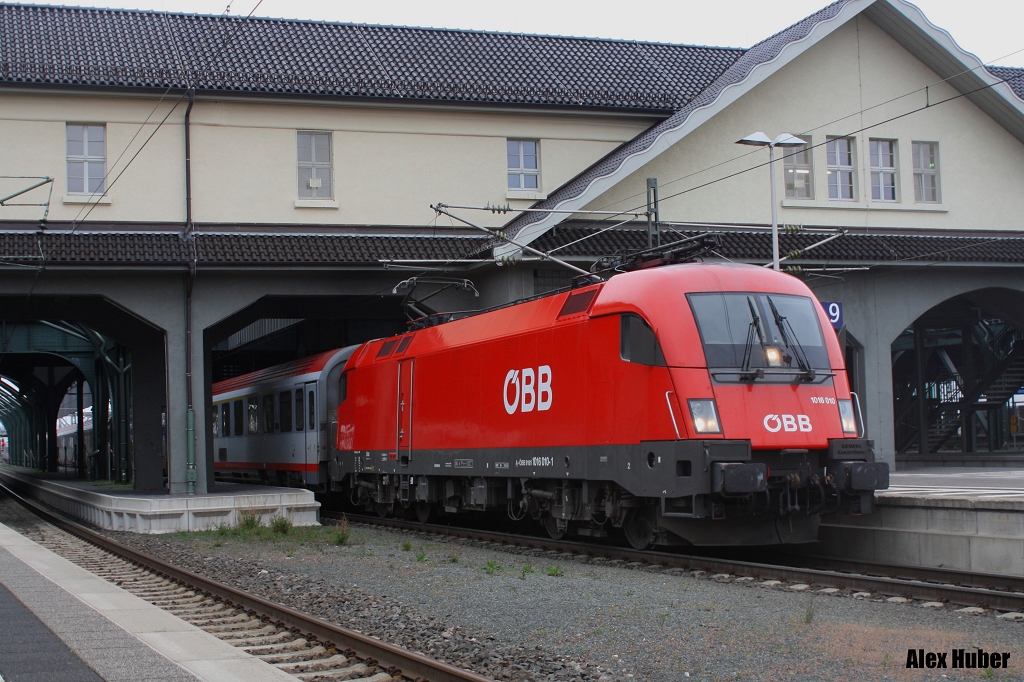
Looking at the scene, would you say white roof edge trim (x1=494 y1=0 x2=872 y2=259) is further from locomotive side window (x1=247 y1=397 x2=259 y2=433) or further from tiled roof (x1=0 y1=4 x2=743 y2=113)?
locomotive side window (x1=247 y1=397 x2=259 y2=433)

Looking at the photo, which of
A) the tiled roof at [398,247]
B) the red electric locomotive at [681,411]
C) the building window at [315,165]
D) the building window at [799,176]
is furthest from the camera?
the building window at [799,176]

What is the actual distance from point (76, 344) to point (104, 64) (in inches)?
758

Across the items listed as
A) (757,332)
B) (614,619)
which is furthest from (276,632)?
(757,332)

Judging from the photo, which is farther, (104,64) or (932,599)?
(104,64)

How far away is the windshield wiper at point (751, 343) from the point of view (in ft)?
41.6

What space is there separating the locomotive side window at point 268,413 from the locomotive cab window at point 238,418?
2.95 meters

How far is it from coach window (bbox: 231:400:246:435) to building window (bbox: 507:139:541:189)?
1131 cm

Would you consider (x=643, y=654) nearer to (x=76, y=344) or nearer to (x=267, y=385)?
(x=267, y=385)

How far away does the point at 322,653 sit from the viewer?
8844mm

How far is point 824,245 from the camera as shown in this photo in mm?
24266

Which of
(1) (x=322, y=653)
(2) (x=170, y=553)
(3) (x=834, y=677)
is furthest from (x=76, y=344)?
(3) (x=834, y=677)

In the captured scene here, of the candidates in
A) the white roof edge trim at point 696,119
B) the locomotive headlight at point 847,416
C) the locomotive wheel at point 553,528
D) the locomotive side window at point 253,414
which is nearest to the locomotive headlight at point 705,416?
the locomotive headlight at point 847,416

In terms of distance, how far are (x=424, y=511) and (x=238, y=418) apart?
1421cm

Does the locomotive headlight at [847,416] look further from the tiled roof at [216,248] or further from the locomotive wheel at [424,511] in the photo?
the tiled roof at [216,248]
